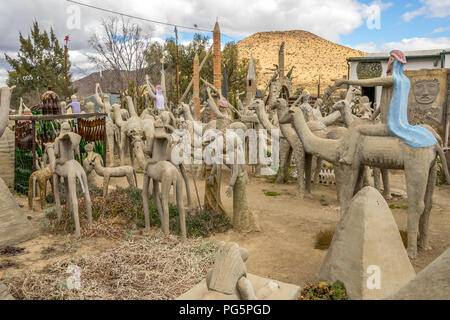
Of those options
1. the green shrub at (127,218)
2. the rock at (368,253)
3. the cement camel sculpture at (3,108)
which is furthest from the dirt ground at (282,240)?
the cement camel sculpture at (3,108)

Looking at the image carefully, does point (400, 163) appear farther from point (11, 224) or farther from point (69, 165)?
point (11, 224)

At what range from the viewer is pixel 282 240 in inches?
241

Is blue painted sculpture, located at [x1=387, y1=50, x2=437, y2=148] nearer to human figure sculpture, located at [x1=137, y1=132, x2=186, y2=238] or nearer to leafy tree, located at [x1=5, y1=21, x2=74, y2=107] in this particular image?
human figure sculpture, located at [x1=137, y1=132, x2=186, y2=238]

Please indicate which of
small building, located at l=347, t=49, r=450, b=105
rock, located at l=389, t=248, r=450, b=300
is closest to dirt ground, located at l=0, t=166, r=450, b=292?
rock, located at l=389, t=248, r=450, b=300

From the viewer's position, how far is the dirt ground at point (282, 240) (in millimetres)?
5074

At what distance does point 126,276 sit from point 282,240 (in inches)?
115

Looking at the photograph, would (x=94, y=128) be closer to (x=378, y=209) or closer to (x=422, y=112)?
(x=378, y=209)

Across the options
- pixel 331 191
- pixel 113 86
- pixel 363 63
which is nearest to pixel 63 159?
pixel 331 191

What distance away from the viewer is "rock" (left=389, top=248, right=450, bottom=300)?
6.22ft

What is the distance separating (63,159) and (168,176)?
2.10 m

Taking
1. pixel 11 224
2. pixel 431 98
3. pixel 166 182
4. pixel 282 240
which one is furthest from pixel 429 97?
pixel 11 224

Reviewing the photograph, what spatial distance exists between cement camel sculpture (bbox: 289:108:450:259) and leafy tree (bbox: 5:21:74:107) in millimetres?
28469

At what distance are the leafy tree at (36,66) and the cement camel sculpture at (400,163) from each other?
28.5 metres

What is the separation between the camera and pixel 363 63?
19.7m
